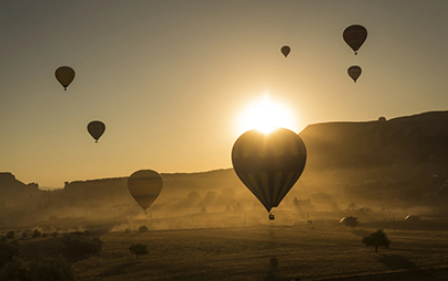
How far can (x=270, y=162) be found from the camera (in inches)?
1948

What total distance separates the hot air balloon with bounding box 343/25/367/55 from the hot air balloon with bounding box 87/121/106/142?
160 ft

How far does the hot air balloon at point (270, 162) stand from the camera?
161 feet

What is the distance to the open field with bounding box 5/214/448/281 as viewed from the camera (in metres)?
40.4

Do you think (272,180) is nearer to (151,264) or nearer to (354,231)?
(151,264)

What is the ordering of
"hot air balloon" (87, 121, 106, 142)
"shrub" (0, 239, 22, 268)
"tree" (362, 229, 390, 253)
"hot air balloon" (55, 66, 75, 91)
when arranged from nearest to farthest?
"shrub" (0, 239, 22, 268) < "tree" (362, 229, 390, 253) < "hot air balloon" (55, 66, 75, 91) < "hot air balloon" (87, 121, 106, 142)

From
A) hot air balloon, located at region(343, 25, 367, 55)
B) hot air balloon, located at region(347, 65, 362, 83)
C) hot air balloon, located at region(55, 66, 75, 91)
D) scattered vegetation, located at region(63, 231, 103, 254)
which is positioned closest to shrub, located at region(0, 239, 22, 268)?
scattered vegetation, located at region(63, 231, 103, 254)

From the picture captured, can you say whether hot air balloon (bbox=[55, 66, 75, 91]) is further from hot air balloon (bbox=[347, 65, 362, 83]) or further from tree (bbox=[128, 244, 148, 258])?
hot air balloon (bbox=[347, 65, 362, 83])

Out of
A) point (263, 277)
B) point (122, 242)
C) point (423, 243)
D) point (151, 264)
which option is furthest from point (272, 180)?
point (122, 242)

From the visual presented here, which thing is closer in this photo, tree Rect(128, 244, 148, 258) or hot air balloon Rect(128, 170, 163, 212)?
tree Rect(128, 244, 148, 258)

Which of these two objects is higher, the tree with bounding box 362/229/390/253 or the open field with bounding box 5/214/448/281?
the tree with bounding box 362/229/390/253

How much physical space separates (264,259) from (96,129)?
45.0m

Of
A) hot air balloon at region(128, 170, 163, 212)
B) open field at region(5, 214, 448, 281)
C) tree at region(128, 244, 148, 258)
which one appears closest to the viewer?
→ open field at region(5, 214, 448, 281)

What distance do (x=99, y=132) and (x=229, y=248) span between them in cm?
3634

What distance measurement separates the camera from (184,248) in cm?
6016
